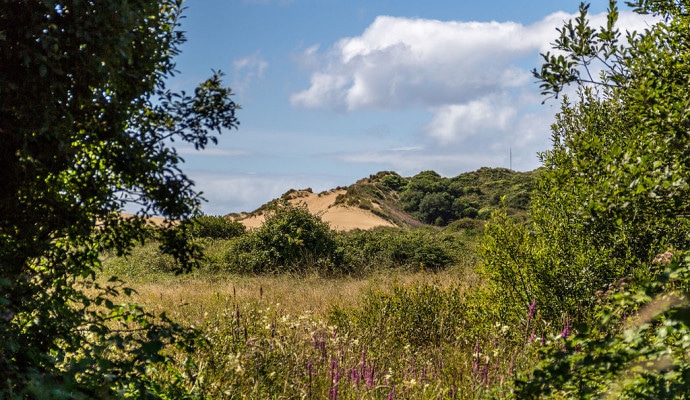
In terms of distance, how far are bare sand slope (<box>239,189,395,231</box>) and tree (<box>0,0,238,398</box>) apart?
27778 mm

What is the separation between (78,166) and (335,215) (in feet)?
Result: 106

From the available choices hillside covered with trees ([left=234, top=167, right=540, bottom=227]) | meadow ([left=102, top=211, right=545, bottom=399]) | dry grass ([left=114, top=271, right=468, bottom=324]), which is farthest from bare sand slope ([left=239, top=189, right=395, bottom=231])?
dry grass ([left=114, top=271, right=468, bottom=324])

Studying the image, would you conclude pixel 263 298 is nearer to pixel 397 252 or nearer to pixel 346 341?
pixel 346 341

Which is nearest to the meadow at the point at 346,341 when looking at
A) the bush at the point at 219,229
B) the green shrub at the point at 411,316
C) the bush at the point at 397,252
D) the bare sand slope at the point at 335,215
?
the green shrub at the point at 411,316

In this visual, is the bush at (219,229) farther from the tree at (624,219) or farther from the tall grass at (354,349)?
the tree at (624,219)

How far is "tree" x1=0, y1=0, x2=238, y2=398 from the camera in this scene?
4.19 meters

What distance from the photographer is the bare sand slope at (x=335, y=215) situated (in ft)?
114

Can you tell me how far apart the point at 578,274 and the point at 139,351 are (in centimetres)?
588

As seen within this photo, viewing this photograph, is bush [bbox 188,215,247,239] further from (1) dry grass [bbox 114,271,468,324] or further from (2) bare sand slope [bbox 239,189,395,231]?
(1) dry grass [bbox 114,271,468,324]

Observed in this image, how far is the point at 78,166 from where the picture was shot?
473cm

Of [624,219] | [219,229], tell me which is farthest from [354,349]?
[219,229]

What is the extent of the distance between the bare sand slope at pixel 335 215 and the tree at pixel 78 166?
91.1 ft

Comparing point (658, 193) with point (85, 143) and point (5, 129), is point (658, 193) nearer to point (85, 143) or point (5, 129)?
point (85, 143)

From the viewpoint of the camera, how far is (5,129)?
4.34 metres
